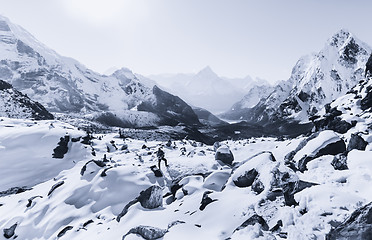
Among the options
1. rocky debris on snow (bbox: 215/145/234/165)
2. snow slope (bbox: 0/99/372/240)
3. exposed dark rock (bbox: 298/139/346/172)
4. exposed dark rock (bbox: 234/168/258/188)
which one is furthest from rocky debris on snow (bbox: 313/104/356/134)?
exposed dark rock (bbox: 234/168/258/188)

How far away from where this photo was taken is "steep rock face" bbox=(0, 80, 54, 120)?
123 meters

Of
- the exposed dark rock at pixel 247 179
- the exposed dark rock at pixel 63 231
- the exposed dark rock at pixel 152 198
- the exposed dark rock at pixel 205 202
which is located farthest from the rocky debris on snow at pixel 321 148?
the exposed dark rock at pixel 63 231

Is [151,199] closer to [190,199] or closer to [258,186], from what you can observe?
[190,199]

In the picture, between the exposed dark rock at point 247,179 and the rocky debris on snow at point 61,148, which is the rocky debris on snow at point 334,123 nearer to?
the exposed dark rock at point 247,179

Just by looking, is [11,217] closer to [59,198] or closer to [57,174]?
[59,198]

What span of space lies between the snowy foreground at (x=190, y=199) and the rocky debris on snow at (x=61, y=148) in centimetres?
369

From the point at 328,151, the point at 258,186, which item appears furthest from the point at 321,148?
the point at 258,186

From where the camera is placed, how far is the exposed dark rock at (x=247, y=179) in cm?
1836

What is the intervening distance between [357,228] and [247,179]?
9801 mm

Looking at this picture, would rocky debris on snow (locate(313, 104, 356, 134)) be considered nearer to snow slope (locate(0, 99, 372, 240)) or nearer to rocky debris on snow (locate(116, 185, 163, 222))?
snow slope (locate(0, 99, 372, 240))

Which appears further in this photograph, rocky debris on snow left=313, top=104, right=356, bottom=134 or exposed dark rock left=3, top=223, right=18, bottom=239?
rocky debris on snow left=313, top=104, right=356, bottom=134

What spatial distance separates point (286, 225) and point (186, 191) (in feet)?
32.9

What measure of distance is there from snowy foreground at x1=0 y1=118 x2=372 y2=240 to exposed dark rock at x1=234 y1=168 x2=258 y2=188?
0.11 m

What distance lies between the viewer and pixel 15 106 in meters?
130
